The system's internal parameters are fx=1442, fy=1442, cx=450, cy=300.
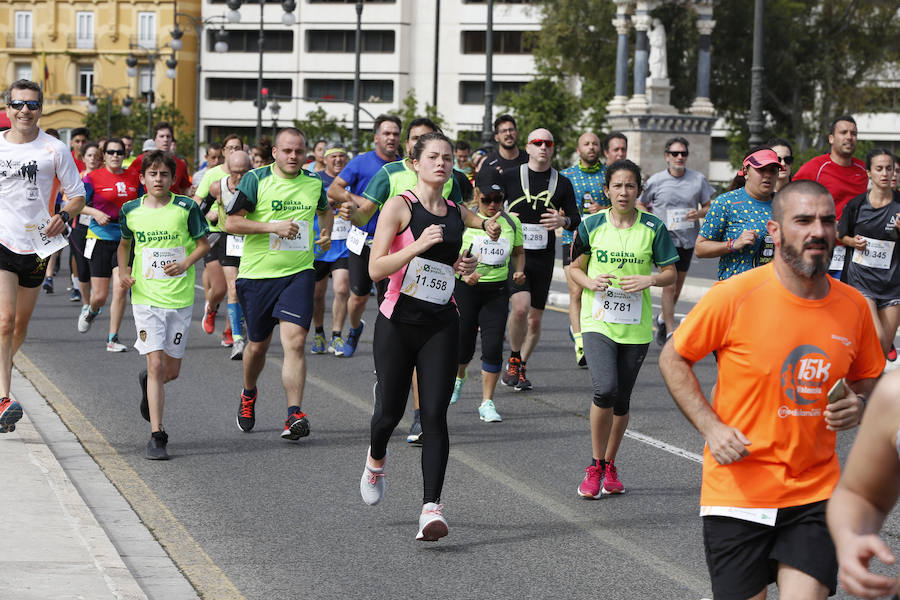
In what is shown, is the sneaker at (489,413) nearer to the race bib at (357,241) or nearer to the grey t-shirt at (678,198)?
the race bib at (357,241)

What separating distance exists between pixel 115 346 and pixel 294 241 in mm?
4745

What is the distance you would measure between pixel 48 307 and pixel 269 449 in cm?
968

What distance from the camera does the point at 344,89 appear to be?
304ft

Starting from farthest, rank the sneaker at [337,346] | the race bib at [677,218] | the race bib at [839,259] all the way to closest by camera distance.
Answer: the race bib at [677,218], the sneaker at [337,346], the race bib at [839,259]

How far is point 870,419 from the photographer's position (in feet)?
8.95

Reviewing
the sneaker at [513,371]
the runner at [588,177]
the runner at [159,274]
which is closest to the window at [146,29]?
the runner at [588,177]

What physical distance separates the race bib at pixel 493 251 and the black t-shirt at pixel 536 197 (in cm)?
100

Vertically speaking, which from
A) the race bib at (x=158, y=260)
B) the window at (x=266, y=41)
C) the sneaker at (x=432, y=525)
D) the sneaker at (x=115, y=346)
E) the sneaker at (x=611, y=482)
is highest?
the window at (x=266, y=41)

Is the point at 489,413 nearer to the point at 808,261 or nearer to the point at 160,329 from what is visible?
the point at 160,329

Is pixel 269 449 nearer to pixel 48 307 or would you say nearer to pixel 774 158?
pixel 774 158

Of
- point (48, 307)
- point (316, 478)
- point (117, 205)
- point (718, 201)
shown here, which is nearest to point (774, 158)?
point (718, 201)

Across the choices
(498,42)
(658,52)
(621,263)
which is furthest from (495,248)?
(498,42)

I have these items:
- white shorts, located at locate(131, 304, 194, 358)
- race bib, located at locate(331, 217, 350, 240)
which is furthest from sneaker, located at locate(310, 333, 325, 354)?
white shorts, located at locate(131, 304, 194, 358)

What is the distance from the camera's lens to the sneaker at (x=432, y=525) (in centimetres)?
649
